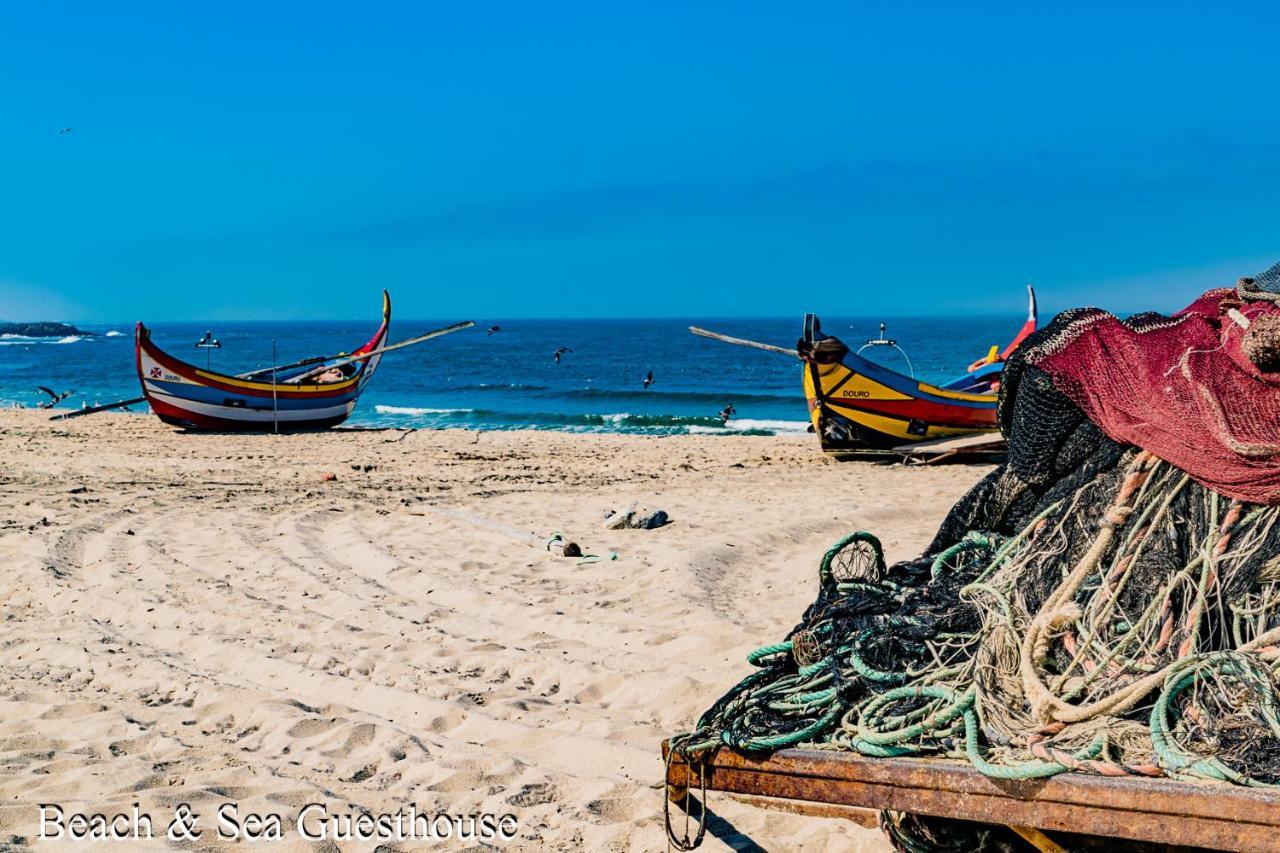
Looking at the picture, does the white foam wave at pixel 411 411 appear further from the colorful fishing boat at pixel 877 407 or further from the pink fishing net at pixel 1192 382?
the pink fishing net at pixel 1192 382

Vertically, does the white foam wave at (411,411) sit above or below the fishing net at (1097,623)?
below

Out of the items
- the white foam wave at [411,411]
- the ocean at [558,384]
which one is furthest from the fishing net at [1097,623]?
the white foam wave at [411,411]

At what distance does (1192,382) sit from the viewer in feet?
10.1

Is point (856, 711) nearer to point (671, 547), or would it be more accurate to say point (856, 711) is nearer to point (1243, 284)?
point (1243, 284)

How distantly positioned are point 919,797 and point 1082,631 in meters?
0.69

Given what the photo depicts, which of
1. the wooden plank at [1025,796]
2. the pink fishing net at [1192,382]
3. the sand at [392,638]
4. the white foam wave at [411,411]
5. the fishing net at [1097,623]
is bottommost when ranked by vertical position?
the sand at [392,638]

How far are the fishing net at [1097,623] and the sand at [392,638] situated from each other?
747 mm

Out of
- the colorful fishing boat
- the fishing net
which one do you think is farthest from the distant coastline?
the fishing net

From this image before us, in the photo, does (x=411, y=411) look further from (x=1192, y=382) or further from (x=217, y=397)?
(x=1192, y=382)

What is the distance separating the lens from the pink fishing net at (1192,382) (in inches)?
111

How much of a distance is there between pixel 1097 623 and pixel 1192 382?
2.55 ft

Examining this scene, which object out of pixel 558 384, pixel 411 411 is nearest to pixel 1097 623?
pixel 411 411

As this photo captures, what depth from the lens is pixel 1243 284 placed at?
3166mm

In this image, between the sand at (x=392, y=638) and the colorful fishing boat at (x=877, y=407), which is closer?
the sand at (x=392, y=638)
